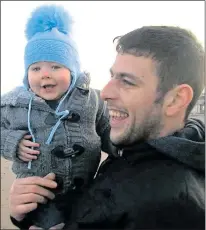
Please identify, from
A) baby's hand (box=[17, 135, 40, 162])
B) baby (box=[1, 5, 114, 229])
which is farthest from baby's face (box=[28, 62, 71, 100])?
baby's hand (box=[17, 135, 40, 162])

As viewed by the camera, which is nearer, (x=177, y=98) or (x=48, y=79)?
(x=177, y=98)

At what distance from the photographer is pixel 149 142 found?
76 cm

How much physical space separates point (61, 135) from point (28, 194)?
8.0 inches

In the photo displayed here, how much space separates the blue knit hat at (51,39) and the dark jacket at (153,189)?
393 mm

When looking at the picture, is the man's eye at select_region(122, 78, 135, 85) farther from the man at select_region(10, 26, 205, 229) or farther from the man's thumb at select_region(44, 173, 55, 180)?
the man's thumb at select_region(44, 173, 55, 180)

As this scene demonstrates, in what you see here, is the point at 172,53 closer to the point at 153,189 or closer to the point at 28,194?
the point at 153,189

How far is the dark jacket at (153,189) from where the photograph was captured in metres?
0.66

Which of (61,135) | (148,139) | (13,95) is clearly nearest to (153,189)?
(148,139)

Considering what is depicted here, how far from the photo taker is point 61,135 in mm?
986

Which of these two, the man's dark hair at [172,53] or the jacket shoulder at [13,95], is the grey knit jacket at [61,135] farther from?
the man's dark hair at [172,53]

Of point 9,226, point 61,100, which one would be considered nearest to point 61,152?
point 61,100

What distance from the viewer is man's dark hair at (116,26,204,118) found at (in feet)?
2.58

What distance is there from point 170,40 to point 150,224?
17.3 inches

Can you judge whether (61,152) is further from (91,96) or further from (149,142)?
(149,142)
